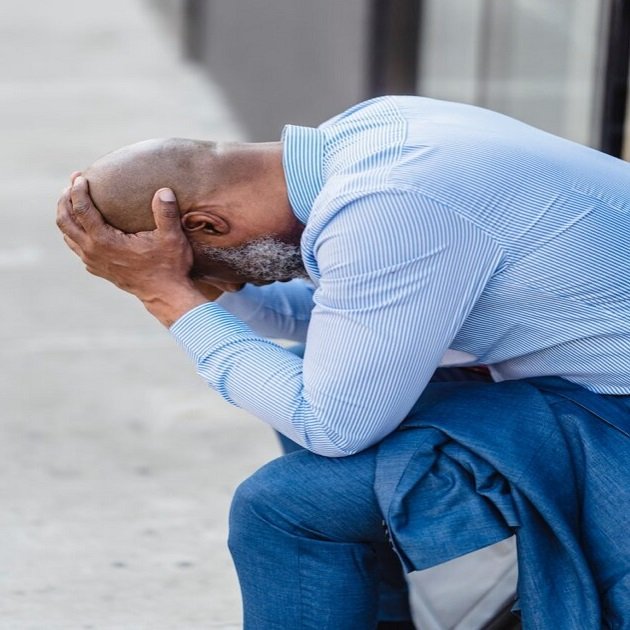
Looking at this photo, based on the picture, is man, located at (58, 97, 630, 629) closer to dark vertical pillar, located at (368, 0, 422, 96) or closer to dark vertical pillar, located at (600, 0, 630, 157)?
dark vertical pillar, located at (600, 0, 630, 157)

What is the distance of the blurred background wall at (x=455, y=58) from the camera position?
4.01 meters

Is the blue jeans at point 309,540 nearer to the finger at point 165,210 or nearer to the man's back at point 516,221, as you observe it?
the man's back at point 516,221

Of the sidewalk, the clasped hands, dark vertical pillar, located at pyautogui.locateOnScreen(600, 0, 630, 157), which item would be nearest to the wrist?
the clasped hands

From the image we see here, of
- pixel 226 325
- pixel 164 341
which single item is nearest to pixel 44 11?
pixel 164 341

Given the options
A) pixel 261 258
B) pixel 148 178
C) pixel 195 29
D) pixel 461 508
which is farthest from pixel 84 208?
pixel 195 29

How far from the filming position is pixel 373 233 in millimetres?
2188

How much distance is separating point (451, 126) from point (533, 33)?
2459 millimetres

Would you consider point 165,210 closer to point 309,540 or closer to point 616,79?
point 309,540

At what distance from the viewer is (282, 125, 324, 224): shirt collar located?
2400 millimetres

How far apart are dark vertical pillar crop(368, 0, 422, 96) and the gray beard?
107 inches

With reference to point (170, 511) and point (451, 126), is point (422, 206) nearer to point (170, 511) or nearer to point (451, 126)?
point (451, 126)

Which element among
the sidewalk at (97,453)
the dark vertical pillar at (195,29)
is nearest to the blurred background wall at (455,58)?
the sidewalk at (97,453)

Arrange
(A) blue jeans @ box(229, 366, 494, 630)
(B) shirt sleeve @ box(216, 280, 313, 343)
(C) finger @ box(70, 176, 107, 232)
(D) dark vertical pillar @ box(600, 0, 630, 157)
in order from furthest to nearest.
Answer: (D) dark vertical pillar @ box(600, 0, 630, 157) < (B) shirt sleeve @ box(216, 280, 313, 343) < (C) finger @ box(70, 176, 107, 232) < (A) blue jeans @ box(229, 366, 494, 630)

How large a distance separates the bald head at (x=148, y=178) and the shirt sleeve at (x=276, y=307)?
458 mm
